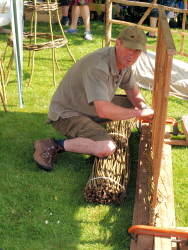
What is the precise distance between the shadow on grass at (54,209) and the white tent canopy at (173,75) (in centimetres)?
199

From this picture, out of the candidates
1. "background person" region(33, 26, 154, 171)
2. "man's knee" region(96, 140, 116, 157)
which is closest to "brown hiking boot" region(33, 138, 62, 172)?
"background person" region(33, 26, 154, 171)

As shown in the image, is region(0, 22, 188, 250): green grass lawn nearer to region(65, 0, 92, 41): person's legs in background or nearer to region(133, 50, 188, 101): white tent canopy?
region(133, 50, 188, 101): white tent canopy

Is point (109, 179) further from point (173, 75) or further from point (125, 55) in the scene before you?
point (173, 75)

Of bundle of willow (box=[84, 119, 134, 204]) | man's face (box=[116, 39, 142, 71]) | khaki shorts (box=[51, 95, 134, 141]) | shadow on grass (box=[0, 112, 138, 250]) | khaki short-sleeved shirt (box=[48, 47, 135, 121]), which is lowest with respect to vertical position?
shadow on grass (box=[0, 112, 138, 250])

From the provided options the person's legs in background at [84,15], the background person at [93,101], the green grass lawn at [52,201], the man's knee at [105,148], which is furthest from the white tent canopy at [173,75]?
the person's legs in background at [84,15]

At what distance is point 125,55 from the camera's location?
3.07 m

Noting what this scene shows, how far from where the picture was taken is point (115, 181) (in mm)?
2895

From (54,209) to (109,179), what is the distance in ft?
1.56

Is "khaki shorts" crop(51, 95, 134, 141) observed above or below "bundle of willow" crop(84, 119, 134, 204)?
above

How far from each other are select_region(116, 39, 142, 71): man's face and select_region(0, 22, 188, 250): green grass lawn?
1003 millimetres

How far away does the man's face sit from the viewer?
303 cm

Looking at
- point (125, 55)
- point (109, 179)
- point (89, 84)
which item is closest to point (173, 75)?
point (125, 55)

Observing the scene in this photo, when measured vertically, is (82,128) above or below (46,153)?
above

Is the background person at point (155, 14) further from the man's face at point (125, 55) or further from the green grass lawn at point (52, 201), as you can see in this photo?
the man's face at point (125, 55)
